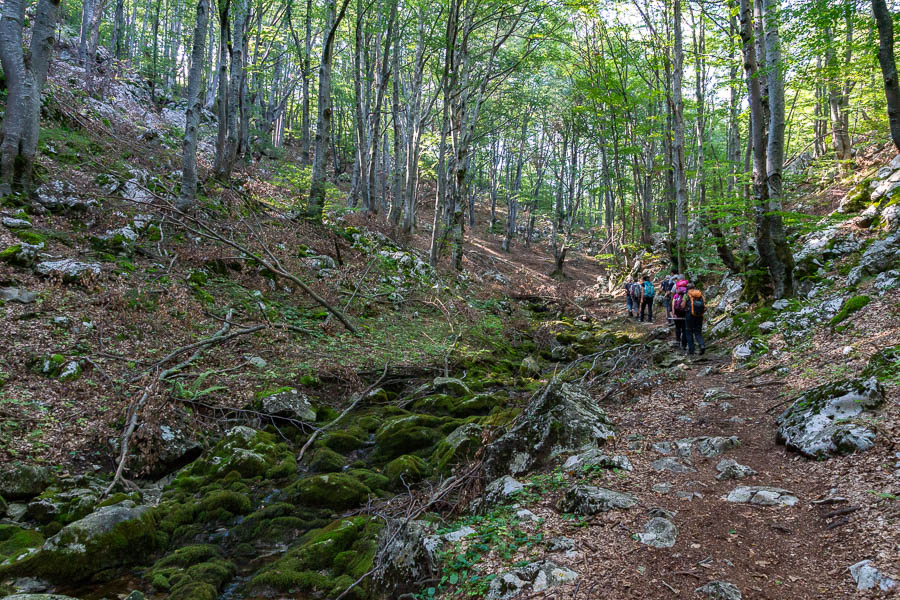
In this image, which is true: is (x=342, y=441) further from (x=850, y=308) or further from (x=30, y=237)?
(x=850, y=308)

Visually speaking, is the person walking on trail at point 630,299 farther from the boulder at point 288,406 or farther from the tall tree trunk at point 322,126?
the boulder at point 288,406

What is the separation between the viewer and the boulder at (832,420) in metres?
3.66

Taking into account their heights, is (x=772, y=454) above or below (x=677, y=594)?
above

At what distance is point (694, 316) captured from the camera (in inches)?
356

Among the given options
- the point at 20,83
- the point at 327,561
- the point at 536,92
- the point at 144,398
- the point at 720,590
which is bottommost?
the point at 327,561

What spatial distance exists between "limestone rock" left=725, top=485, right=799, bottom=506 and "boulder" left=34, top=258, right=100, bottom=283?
972 cm

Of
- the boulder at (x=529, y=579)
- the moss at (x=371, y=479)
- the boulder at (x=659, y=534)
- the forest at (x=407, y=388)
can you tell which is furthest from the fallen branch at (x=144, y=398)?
the boulder at (x=659, y=534)

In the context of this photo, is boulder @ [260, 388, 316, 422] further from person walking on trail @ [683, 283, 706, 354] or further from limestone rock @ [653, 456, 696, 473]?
person walking on trail @ [683, 283, 706, 354]

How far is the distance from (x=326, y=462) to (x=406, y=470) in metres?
1.21

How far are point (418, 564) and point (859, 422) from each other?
3.81 meters

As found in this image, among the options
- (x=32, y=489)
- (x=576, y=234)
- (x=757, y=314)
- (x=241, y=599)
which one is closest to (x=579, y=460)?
(x=241, y=599)

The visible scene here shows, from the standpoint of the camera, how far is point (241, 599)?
12.0 feet

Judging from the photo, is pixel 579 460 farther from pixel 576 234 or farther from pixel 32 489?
pixel 576 234

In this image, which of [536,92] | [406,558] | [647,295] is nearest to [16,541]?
[406,558]
